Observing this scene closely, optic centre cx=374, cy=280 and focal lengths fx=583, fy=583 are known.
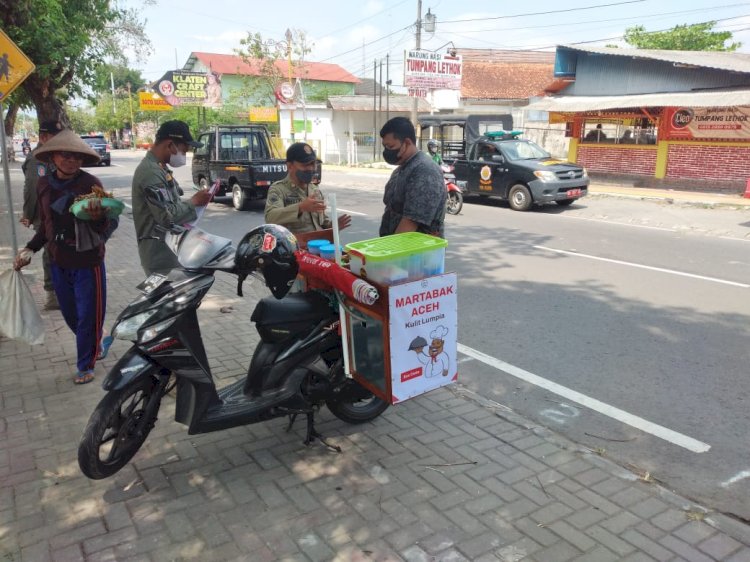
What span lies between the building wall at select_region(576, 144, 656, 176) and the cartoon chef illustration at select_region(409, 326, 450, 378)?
17502mm

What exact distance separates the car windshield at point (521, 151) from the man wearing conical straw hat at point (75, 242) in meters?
11.6

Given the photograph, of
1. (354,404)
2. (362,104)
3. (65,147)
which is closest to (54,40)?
(65,147)

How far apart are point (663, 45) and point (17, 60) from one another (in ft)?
138

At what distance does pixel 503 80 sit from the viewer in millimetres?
37250

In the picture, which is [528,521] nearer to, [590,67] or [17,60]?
[17,60]

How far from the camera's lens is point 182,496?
3.00m

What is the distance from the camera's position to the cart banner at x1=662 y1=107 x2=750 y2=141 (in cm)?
1579

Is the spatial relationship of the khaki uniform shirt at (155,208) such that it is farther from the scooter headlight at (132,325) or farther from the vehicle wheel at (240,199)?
the vehicle wheel at (240,199)

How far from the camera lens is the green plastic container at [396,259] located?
2834 mm

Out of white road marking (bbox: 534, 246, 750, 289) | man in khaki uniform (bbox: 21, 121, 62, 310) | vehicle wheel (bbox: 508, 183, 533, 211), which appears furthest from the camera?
vehicle wheel (bbox: 508, 183, 533, 211)

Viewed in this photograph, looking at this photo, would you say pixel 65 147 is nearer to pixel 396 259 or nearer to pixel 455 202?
pixel 396 259

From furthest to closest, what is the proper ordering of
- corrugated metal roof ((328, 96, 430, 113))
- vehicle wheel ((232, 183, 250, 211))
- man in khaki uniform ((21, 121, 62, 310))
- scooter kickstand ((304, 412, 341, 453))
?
corrugated metal roof ((328, 96, 430, 113)) < vehicle wheel ((232, 183, 250, 211)) < man in khaki uniform ((21, 121, 62, 310)) < scooter kickstand ((304, 412, 341, 453))

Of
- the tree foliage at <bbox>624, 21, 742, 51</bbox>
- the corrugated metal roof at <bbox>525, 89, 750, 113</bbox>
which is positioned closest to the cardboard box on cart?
the corrugated metal roof at <bbox>525, 89, 750, 113</bbox>

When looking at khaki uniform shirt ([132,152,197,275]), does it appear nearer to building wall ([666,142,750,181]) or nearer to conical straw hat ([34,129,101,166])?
conical straw hat ([34,129,101,166])
